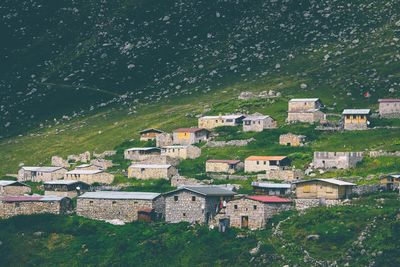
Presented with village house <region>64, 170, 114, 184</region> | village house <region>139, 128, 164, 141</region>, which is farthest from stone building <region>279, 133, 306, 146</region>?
village house <region>139, 128, 164, 141</region>

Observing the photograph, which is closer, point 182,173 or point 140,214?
point 140,214

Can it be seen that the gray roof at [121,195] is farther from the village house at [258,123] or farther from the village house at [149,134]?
the village house at [149,134]

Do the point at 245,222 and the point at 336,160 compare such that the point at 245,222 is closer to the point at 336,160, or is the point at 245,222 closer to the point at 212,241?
the point at 212,241

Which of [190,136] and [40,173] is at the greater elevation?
[190,136]

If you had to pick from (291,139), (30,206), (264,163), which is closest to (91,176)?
(30,206)

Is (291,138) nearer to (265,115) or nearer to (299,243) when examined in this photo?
(265,115)

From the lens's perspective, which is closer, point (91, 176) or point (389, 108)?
point (91, 176)

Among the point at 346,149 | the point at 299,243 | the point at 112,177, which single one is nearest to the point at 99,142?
the point at 112,177

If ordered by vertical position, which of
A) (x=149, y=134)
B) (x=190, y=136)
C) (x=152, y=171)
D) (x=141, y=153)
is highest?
(x=149, y=134)
